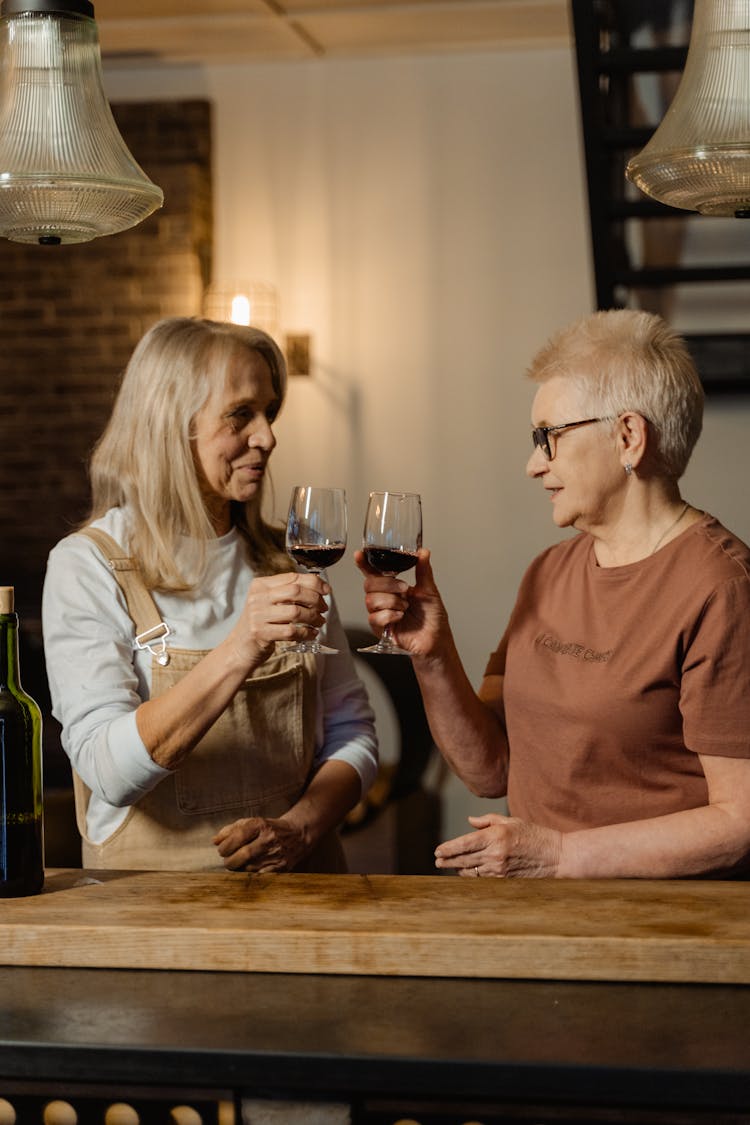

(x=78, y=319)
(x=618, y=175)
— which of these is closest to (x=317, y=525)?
(x=618, y=175)

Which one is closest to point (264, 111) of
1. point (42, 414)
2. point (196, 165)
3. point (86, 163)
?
point (196, 165)

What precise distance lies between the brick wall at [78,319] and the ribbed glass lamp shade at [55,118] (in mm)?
3834

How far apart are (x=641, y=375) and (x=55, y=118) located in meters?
0.95

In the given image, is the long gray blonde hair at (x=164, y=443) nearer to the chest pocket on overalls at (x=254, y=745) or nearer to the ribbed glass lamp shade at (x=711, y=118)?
the chest pocket on overalls at (x=254, y=745)

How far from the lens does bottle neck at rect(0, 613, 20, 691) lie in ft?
5.40

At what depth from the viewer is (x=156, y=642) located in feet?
7.09

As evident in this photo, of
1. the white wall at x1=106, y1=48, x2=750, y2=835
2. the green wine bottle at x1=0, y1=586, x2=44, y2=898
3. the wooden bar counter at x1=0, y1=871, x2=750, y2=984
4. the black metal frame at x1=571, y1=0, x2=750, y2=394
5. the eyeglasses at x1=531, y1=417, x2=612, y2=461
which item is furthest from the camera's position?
the white wall at x1=106, y1=48, x2=750, y2=835

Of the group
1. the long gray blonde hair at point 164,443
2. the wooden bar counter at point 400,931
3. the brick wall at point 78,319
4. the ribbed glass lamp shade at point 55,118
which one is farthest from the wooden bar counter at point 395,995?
the brick wall at point 78,319

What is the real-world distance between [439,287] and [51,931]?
4378 millimetres

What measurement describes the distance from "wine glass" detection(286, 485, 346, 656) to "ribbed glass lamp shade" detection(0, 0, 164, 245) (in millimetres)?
484

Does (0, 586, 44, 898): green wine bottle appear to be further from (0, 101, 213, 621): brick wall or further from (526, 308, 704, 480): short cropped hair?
(0, 101, 213, 621): brick wall

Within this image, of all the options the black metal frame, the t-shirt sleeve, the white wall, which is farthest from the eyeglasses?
the white wall

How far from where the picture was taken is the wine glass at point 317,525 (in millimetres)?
1932

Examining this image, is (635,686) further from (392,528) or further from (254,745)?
(254,745)
